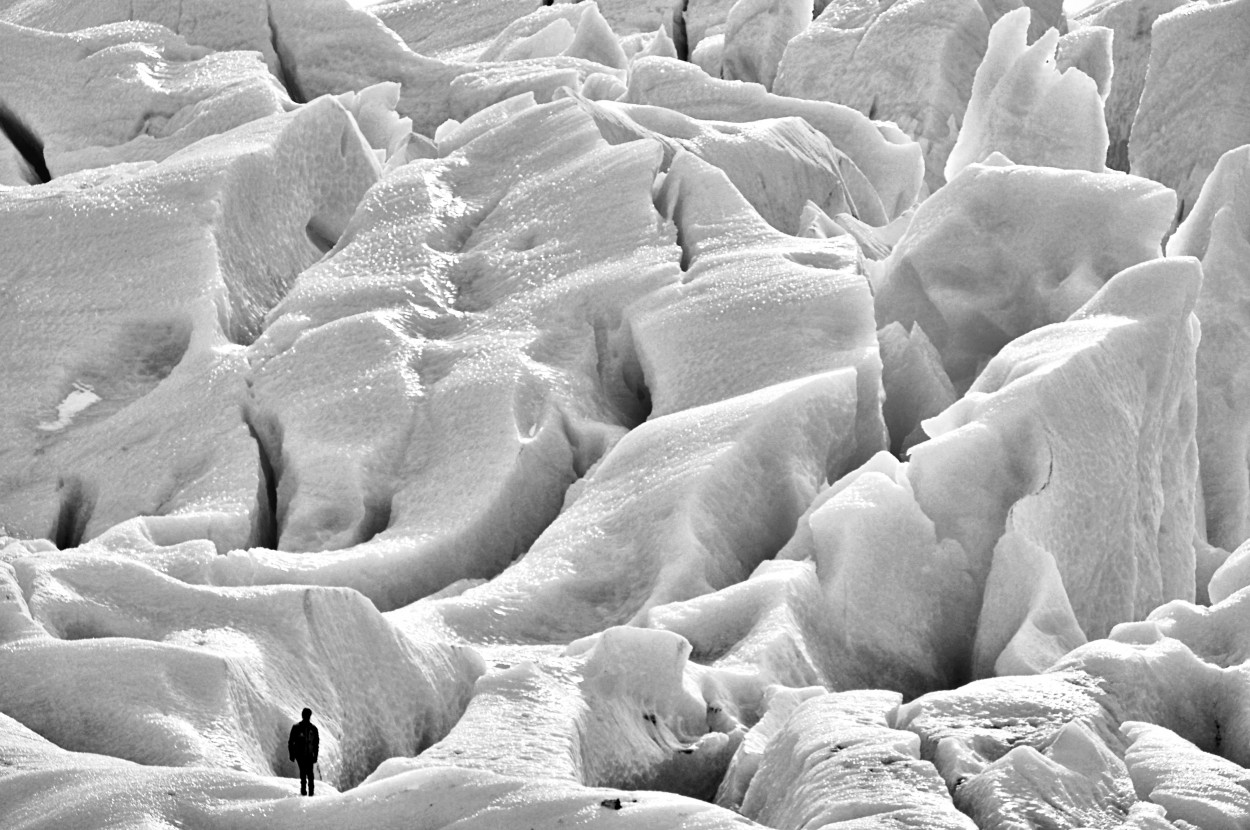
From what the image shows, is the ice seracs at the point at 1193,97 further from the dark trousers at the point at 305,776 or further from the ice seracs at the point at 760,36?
the dark trousers at the point at 305,776

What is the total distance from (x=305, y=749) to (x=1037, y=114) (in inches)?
556

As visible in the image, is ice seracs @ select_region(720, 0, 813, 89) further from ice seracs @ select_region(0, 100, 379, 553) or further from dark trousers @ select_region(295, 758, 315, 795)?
dark trousers @ select_region(295, 758, 315, 795)

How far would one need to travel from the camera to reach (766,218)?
20.8m

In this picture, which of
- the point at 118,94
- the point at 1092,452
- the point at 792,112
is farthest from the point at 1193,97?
the point at 118,94

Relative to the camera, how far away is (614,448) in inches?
651

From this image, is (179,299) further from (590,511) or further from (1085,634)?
(1085,634)

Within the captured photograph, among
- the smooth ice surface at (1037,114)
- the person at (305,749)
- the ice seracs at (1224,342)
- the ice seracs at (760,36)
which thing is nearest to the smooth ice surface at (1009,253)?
the ice seracs at (1224,342)

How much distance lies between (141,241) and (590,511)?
5.87 metres

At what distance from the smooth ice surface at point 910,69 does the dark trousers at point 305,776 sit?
16.0m

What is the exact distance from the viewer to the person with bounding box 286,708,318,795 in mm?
11516

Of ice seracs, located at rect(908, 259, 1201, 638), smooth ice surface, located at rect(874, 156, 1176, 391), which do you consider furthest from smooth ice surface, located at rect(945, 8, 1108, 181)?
ice seracs, located at rect(908, 259, 1201, 638)

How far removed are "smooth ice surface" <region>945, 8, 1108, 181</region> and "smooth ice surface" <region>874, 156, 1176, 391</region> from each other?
3.88 meters

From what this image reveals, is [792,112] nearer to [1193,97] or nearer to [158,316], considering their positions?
[1193,97]

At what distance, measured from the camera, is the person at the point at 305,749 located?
11.5m
